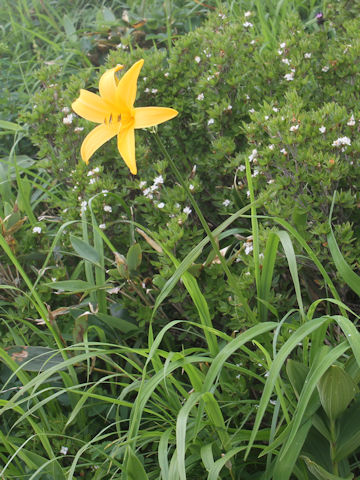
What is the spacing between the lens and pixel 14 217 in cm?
216

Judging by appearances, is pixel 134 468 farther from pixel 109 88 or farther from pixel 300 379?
pixel 109 88

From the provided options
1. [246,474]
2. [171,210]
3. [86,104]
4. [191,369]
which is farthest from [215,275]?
[86,104]

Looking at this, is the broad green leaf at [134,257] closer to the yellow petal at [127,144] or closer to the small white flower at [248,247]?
the small white flower at [248,247]

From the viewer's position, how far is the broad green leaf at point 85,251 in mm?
1943

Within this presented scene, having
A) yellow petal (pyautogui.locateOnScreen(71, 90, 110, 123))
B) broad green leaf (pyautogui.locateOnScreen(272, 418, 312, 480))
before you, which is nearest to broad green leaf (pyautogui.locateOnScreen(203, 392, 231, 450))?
broad green leaf (pyautogui.locateOnScreen(272, 418, 312, 480))

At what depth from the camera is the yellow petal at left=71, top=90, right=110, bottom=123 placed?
138 centimetres

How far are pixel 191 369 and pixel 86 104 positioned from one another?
70 cm

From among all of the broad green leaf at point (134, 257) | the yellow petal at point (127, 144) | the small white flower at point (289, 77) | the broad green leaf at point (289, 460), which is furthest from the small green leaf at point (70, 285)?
the small white flower at point (289, 77)

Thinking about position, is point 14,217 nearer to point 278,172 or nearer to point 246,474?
point 278,172

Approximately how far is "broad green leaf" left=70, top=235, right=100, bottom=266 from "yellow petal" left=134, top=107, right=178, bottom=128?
76cm

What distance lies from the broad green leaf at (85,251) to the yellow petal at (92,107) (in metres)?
0.62

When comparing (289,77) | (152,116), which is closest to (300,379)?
(152,116)

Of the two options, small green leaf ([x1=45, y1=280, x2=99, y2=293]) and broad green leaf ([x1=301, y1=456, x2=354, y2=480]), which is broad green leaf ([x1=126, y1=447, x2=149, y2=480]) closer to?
broad green leaf ([x1=301, y1=456, x2=354, y2=480])

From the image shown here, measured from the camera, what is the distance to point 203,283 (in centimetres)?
192
